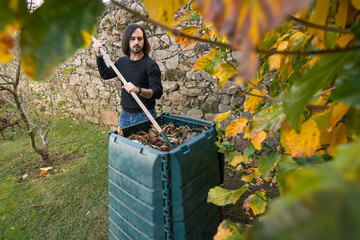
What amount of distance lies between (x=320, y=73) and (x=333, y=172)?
21 centimetres

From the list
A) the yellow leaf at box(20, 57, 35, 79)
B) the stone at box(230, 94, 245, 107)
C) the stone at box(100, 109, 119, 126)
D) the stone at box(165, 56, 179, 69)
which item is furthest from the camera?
the stone at box(100, 109, 119, 126)

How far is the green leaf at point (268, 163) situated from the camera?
77cm

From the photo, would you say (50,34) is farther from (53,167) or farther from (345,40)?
(53,167)

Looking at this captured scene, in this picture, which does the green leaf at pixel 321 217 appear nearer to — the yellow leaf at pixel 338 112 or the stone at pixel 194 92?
the yellow leaf at pixel 338 112

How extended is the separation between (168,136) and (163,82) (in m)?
1.63

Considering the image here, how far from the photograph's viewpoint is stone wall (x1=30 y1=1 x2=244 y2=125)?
2.64m

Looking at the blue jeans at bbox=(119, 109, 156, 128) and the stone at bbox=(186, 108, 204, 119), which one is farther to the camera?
the stone at bbox=(186, 108, 204, 119)

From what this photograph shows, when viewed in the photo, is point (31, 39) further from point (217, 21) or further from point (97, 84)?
point (97, 84)

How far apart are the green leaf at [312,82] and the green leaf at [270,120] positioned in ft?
0.54

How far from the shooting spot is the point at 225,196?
0.78m

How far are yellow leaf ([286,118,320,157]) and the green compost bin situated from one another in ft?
2.13

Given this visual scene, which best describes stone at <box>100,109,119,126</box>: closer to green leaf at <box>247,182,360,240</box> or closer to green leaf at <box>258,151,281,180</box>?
green leaf at <box>258,151,281,180</box>

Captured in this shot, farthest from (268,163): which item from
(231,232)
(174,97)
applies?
(174,97)

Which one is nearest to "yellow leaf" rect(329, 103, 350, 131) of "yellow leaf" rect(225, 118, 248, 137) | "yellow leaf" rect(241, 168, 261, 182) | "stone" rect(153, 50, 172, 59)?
"yellow leaf" rect(225, 118, 248, 137)
